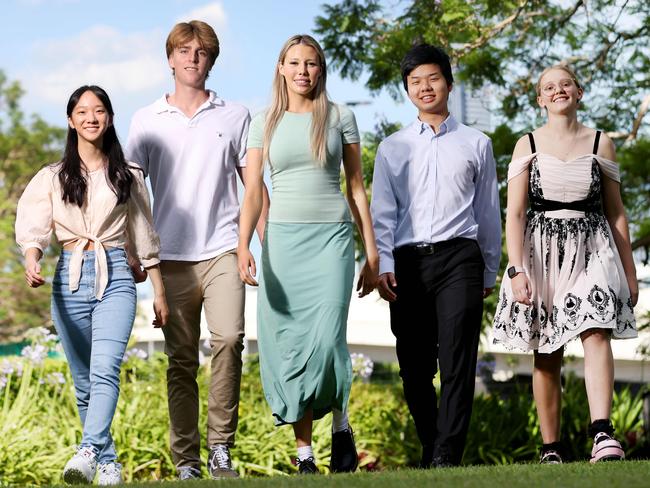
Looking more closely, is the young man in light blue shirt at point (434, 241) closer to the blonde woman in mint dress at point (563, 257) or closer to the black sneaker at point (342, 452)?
the blonde woman in mint dress at point (563, 257)

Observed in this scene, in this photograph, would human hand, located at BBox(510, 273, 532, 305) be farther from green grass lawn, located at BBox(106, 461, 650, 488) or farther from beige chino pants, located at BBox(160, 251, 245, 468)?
beige chino pants, located at BBox(160, 251, 245, 468)

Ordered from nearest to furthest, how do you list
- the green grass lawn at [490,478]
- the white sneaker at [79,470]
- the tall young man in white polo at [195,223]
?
the green grass lawn at [490,478], the white sneaker at [79,470], the tall young man in white polo at [195,223]

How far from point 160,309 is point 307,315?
808mm

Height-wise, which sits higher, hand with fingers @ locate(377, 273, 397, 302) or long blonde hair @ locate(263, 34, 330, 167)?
long blonde hair @ locate(263, 34, 330, 167)

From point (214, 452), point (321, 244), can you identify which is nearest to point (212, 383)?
point (214, 452)

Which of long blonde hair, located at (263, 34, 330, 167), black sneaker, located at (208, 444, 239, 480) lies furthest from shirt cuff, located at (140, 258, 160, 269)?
black sneaker, located at (208, 444, 239, 480)

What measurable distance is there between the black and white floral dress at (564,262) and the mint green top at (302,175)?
39.1 inches

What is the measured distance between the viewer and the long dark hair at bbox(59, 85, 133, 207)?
5.84 metres

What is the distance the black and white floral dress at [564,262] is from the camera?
5.92 metres

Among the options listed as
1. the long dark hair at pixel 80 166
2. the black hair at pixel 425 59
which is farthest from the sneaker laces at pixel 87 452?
the black hair at pixel 425 59

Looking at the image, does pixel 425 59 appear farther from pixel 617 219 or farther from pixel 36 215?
pixel 36 215

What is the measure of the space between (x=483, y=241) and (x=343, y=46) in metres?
5.31

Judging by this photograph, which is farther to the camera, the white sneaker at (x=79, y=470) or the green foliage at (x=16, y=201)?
the green foliage at (x=16, y=201)

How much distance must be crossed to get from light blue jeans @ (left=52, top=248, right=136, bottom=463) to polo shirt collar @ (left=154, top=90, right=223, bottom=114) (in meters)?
1.02
